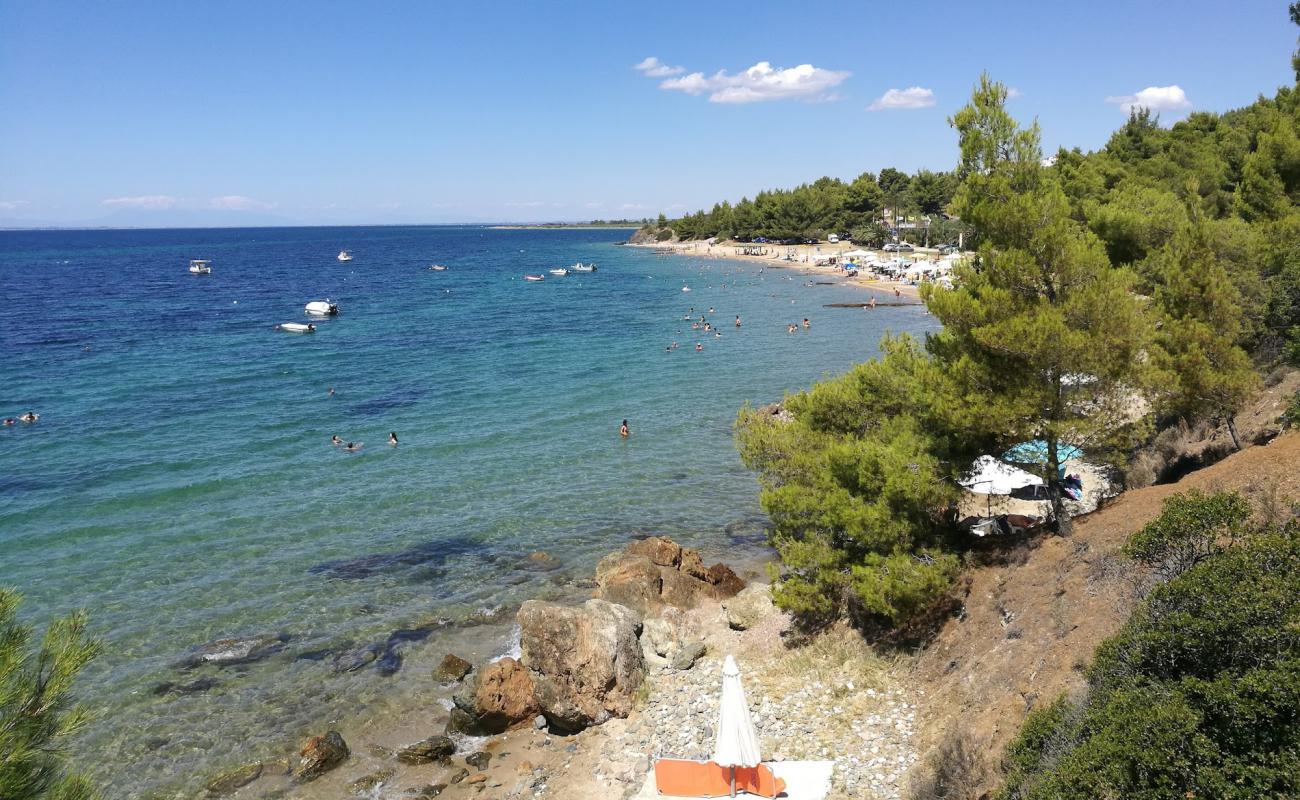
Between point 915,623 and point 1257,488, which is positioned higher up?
point 1257,488

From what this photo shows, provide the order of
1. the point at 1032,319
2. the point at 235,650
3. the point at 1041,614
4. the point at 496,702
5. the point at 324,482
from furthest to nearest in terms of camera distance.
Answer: the point at 324,482 < the point at 235,650 < the point at 496,702 < the point at 1032,319 < the point at 1041,614

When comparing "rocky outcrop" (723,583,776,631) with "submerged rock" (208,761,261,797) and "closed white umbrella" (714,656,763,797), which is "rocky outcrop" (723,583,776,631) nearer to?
"closed white umbrella" (714,656,763,797)

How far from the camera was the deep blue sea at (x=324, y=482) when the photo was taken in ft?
54.5

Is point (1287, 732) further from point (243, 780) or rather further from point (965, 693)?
point (243, 780)

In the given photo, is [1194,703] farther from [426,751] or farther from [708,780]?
[426,751]

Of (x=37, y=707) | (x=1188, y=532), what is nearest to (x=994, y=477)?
(x=1188, y=532)

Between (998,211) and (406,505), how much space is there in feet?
69.3

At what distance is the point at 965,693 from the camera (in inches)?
477

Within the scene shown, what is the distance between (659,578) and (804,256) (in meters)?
105

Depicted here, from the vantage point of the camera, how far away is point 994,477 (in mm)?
17141

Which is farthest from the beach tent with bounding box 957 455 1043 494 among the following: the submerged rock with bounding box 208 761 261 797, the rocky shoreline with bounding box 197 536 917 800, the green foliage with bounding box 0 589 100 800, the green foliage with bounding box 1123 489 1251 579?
the submerged rock with bounding box 208 761 261 797

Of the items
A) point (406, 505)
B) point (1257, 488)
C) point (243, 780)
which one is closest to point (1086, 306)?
point (1257, 488)

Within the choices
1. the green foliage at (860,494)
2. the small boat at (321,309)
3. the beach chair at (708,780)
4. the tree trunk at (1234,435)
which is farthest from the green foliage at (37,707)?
the small boat at (321,309)

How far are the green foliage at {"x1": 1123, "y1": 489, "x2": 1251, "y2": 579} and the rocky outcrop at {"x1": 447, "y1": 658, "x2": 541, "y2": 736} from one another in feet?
36.9
